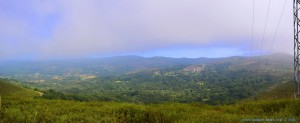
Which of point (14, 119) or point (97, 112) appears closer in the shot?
point (14, 119)

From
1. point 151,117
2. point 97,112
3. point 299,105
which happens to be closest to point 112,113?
point 97,112

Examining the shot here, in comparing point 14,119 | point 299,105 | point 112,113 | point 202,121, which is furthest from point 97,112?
point 299,105

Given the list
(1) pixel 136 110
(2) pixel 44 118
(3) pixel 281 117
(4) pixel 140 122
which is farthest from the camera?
(1) pixel 136 110

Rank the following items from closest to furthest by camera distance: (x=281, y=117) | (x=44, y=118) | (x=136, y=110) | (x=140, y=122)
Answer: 1. (x=281, y=117)
2. (x=44, y=118)
3. (x=140, y=122)
4. (x=136, y=110)

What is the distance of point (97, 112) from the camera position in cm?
1533

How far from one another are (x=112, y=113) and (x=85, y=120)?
2224 mm

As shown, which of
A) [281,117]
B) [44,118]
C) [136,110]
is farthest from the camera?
[136,110]

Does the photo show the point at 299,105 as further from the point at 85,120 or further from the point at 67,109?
the point at 67,109

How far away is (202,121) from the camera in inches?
504

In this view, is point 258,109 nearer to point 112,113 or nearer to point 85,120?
point 112,113

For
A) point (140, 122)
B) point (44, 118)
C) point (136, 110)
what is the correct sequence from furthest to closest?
point (136, 110), point (140, 122), point (44, 118)

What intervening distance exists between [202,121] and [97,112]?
18.9 ft

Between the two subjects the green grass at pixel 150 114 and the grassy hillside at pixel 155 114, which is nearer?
the grassy hillside at pixel 155 114

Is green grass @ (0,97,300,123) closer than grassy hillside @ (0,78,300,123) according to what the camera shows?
No
